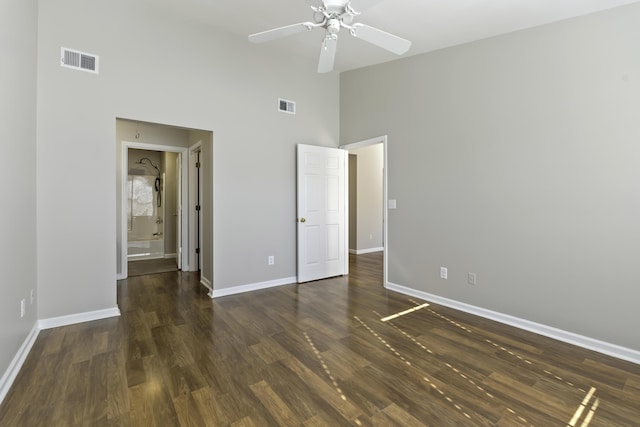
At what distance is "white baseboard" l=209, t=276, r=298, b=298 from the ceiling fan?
2.95m

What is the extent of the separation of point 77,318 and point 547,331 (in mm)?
4563

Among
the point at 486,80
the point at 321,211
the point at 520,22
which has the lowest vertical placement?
the point at 321,211

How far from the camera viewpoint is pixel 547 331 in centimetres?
284

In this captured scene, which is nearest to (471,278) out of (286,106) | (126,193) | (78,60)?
(286,106)

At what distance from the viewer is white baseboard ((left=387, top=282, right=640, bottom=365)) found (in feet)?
8.04

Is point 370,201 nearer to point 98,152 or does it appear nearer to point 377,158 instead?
point 377,158

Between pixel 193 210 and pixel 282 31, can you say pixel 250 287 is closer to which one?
pixel 193 210

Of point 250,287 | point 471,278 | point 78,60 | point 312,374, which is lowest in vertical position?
point 312,374

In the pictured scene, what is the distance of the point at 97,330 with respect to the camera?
2.91 metres

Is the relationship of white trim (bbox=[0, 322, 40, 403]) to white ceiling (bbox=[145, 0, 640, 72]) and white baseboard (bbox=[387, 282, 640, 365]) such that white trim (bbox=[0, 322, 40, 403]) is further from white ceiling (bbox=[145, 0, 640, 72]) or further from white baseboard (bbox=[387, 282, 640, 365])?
white baseboard (bbox=[387, 282, 640, 365])

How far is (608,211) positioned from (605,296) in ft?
2.33

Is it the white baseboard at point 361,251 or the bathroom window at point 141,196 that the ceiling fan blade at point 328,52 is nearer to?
the white baseboard at point 361,251

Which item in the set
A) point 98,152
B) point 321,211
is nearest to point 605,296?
point 321,211

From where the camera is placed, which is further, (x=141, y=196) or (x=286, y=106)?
(x=141, y=196)
